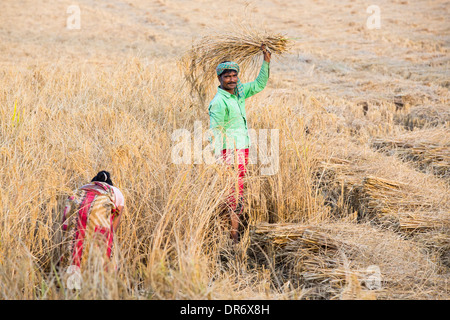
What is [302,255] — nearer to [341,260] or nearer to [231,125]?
[341,260]

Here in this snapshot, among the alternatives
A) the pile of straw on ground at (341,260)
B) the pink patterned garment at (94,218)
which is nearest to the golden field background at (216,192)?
the pile of straw on ground at (341,260)

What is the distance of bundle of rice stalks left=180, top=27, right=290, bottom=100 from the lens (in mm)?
3203

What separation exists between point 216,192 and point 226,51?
148 centimetres

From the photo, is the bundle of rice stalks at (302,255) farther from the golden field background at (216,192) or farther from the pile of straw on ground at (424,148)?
the pile of straw on ground at (424,148)

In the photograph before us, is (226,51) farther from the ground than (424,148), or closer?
farther from the ground

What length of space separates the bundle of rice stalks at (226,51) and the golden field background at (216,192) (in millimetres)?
215

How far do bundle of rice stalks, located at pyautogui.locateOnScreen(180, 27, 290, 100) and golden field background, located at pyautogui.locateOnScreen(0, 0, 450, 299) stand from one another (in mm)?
215

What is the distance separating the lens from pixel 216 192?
2.40 m

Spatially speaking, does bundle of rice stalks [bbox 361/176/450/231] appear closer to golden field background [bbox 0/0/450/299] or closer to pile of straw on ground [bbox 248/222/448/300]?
golden field background [bbox 0/0/450/299]

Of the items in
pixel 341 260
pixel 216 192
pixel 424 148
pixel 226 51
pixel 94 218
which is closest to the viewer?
pixel 94 218

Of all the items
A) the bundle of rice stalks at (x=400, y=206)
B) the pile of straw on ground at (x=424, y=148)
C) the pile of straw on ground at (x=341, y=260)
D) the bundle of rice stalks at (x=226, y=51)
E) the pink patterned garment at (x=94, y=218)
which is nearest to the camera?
the pink patterned garment at (x=94, y=218)

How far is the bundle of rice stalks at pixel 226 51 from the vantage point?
3203 mm

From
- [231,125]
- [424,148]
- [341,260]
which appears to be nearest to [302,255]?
[341,260]

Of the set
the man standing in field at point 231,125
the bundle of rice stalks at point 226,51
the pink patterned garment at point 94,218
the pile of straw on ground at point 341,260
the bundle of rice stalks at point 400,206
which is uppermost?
the bundle of rice stalks at point 226,51
